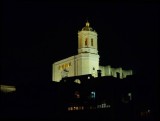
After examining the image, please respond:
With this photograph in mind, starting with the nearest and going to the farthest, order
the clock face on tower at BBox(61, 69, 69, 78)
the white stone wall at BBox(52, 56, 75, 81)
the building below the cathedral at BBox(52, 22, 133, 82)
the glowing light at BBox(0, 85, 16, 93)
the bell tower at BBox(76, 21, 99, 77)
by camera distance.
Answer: the glowing light at BBox(0, 85, 16, 93)
the bell tower at BBox(76, 21, 99, 77)
the building below the cathedral at BBox(52, 22, 133, 82)
the white stone wall at BBox(52, 56, 75, 81)
the clock face on tower at BBox(61, 69, 69, 78)

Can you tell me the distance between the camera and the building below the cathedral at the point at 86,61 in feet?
145

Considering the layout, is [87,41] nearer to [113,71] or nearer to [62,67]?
[62,67]

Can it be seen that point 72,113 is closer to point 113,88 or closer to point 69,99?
point 69,99

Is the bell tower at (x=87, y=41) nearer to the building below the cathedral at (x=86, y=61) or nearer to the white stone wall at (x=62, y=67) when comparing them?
the building below the cathedral at (x=86, y=61)

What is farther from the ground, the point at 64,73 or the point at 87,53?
the point at 87,53

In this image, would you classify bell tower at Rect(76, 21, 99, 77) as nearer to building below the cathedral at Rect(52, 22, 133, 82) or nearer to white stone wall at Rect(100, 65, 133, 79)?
building below the cathedral at Rect(52, 22, 133, 82)

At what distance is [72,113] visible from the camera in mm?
30250

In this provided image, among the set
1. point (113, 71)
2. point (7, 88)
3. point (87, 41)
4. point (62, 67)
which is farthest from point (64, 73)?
point (7, 88)

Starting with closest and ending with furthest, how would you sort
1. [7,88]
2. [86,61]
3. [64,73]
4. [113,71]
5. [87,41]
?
[7,88] → [86,61] → [87,41] → [64,73] → [113,71]

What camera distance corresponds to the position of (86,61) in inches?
1743

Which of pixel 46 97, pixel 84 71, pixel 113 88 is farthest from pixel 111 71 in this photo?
pixel 46 97

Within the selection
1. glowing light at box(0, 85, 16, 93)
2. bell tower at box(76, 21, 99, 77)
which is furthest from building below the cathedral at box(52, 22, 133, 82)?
glowing light at box(0, 85, 16, 93)

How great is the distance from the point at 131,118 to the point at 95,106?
423 cm

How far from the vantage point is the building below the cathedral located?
145 feet
